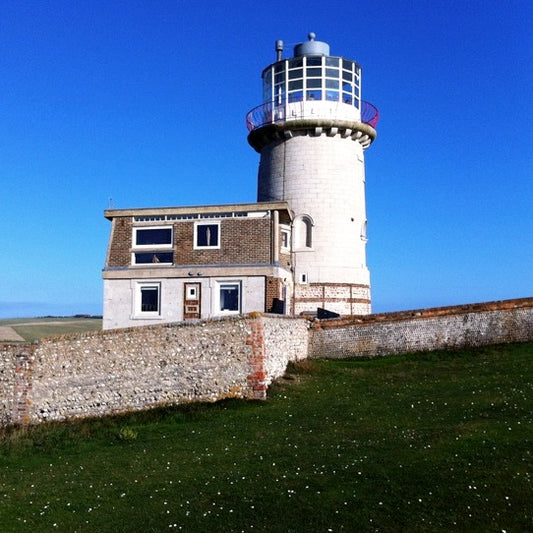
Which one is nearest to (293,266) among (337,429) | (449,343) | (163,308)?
(163,308)

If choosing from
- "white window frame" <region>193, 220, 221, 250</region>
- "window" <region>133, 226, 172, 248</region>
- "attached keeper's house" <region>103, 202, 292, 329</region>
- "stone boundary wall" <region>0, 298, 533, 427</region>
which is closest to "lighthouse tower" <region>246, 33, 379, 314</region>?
"attached keeper's house" <region>103, 202, 292, 329</region>

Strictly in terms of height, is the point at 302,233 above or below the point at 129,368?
above

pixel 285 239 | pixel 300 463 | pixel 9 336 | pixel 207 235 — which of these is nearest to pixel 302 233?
pixel 285 239

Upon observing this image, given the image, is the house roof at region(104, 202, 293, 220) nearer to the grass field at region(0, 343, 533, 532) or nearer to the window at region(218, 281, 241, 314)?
the window at region(218, 281, 241, 314)

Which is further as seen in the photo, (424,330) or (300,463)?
(424,330)

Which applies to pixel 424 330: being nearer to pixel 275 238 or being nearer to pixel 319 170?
pixel 275 238

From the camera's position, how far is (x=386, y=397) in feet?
61.2

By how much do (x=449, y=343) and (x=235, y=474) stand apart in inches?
587

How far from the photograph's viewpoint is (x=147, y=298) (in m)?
31.0

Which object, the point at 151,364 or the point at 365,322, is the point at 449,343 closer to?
the point at 365,322

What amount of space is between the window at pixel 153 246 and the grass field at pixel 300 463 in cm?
1237

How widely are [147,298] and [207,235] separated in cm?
436

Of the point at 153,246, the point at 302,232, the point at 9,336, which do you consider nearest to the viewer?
the point at 153,246

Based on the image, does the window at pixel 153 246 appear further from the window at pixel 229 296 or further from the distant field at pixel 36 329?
the distant field at pixel 36 329
